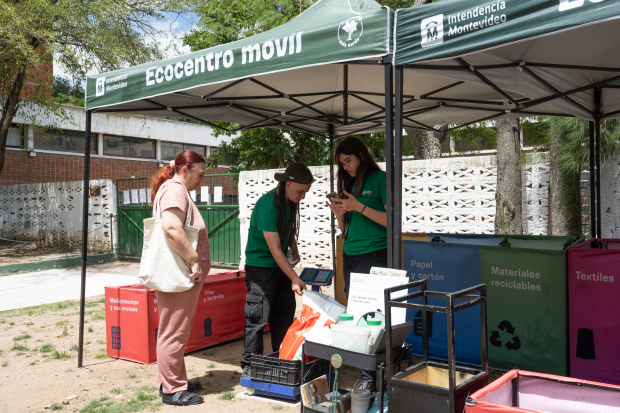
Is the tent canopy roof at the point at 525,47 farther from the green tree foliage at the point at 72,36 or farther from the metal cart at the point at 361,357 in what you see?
the green tree foliage at the point at 72,36

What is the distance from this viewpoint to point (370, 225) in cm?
379

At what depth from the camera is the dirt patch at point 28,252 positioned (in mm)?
13680

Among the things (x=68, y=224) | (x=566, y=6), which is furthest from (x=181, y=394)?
(x=68, y=224)

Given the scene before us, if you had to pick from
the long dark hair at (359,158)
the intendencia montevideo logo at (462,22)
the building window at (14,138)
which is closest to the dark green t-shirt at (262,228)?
the long dark hair at (359,158)

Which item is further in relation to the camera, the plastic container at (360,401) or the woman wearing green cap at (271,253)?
the woman wearing green cap at (271,253)

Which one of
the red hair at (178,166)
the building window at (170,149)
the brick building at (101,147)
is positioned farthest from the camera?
the building window at (170,149)

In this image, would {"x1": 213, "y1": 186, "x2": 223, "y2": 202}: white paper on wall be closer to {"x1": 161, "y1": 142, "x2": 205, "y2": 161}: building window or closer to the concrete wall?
the concrete wall

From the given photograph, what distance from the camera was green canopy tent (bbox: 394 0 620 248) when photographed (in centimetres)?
237

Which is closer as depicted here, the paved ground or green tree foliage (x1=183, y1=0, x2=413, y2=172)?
the paved ground

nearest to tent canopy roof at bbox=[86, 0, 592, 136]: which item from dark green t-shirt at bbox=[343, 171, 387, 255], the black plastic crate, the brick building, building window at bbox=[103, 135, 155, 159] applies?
dark green t-shirt at bbox=[343, 171, 387, 255]

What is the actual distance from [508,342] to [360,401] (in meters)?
1.86

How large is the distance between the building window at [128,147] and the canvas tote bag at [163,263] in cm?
2199

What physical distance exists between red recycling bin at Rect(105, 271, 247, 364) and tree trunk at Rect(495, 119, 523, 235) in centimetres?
397

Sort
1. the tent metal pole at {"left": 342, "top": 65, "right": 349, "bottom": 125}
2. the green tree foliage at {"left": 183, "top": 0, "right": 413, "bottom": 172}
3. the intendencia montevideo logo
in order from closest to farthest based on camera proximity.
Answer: the intendencia montevideo logo
the tent metal pole at {"left": 342, "top": 65, "right": 349, "bottom": 125}
the green tree foliage at {"left": 183, "top": 0, "right": 413, "bottom": 172}
